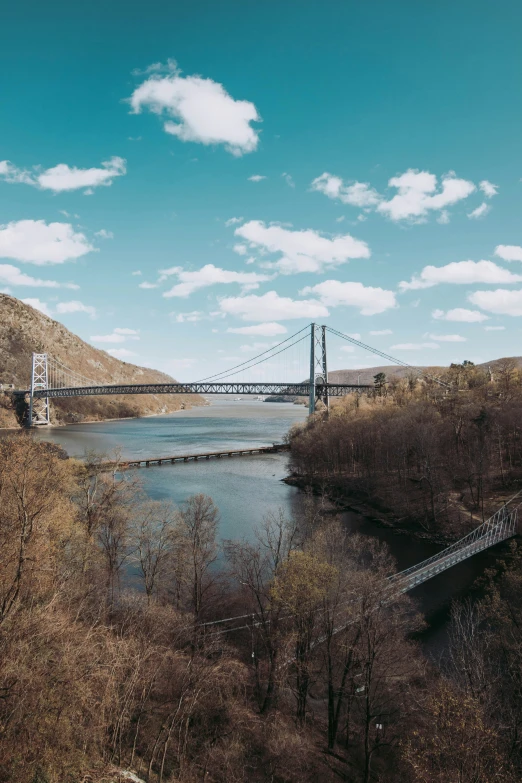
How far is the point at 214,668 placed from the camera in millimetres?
9305

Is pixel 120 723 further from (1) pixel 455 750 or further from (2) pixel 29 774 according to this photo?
(1) pixel 455 750

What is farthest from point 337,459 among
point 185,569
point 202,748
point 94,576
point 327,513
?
point 202,748

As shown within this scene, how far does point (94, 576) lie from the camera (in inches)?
544

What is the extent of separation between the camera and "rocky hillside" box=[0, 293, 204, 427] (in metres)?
90.0

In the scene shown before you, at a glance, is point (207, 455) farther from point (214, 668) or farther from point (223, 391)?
point (214, 668)

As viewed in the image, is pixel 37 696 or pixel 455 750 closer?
pixel 37 696

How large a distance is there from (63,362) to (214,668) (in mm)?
110257

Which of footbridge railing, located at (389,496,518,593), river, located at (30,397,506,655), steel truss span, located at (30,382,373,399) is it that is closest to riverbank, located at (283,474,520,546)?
river, located at (30,397,506,655)

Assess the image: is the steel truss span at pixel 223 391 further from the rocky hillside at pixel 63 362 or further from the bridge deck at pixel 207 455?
the rocky hillside at pixel 63 362

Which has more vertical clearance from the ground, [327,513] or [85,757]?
[85,757]

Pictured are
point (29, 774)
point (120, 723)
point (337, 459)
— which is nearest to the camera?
point (29, 774)

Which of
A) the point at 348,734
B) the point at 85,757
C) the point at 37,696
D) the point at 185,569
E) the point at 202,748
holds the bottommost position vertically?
the point at 348,734

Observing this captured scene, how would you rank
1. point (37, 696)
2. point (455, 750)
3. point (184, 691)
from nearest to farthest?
point (37, 696) → point (455, 750) → point (184, 691)

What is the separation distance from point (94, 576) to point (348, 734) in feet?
27.2
